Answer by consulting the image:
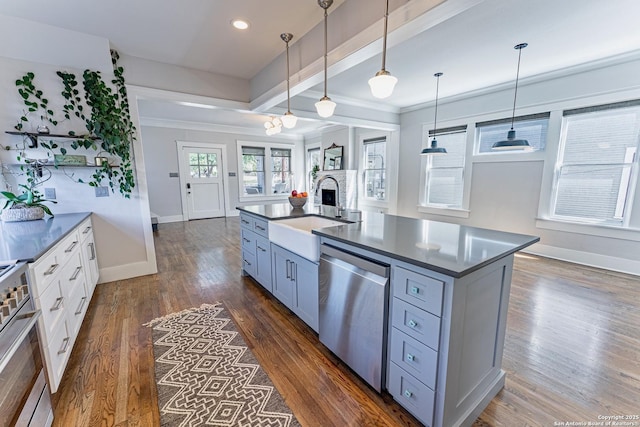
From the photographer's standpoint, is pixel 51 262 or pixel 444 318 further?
pixel 51 262

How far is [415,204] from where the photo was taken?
5.78 meters

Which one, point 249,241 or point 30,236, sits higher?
point 30,236

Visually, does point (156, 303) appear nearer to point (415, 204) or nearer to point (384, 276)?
point (384, 276)

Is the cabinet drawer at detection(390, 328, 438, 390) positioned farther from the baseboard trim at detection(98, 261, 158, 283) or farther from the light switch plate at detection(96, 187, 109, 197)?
the light switch plate at detection(96, 187, 109, 197)

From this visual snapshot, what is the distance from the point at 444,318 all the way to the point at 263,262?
6.47 ft

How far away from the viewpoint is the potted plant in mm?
2280

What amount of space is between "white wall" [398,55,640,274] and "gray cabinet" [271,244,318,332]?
4.01 metres

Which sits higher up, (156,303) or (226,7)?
(226,7)

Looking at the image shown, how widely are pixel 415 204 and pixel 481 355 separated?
4.68 meters

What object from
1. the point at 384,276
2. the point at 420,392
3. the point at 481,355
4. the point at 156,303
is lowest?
the point at 156,303

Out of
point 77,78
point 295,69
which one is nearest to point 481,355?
point 295,69

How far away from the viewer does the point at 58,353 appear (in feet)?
5.06

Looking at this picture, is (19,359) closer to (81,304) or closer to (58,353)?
(58,353)

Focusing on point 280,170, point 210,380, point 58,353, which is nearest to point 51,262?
point 58,353
